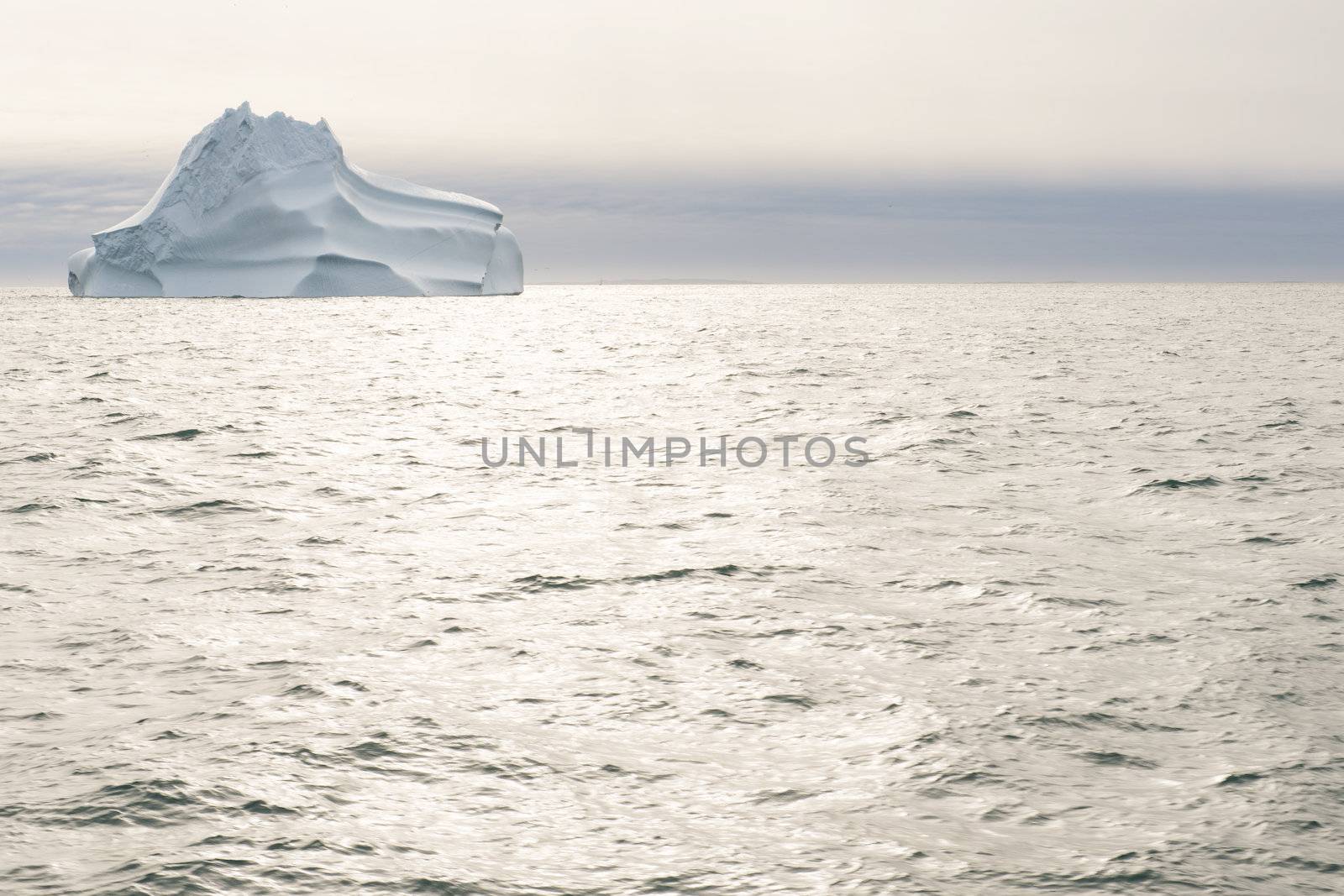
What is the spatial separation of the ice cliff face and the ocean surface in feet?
108

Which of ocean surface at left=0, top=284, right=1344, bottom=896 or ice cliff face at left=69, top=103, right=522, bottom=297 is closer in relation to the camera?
ocean surface at left=0, top=284, right=1344, bottom=896

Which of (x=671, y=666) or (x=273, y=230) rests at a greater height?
(x=273, y=230)

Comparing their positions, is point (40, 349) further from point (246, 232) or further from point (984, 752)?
point (984, 752)

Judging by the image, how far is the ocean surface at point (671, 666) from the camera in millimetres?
3662

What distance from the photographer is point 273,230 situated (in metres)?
46.5

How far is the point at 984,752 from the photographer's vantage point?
449 centimetres

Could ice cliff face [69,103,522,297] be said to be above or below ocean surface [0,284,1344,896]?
above

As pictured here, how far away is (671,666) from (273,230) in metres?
44.9

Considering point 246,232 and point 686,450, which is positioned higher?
point 246,232

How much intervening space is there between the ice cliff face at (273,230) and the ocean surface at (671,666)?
33.1 metres

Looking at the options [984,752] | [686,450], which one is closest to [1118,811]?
[984,752]

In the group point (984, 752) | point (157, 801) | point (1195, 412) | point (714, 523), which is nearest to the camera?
point (157, 801)

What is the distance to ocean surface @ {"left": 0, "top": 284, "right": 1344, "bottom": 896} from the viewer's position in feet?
12.0

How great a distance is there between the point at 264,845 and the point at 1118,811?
A: 9.20 feet
